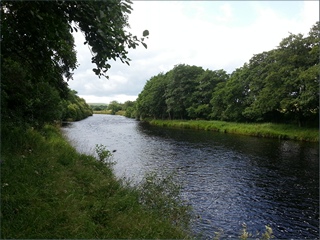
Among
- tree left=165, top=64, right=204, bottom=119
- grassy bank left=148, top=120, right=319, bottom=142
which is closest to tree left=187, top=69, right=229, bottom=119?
tree left=165, top=64, right=204, bottom=119

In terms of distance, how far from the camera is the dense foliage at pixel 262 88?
34969 millimetres

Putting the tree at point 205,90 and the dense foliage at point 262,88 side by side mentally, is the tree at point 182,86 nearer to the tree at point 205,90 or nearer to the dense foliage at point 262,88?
the dense foliage at point 262,88

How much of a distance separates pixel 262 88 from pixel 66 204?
4384 cm

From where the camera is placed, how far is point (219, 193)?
1314 cm

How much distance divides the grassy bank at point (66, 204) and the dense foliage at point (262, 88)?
102ft

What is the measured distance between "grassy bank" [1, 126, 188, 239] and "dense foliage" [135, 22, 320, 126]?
1222 inches

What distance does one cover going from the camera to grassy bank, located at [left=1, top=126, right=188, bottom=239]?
501 centimetres

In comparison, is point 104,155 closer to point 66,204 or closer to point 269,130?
point 66,204

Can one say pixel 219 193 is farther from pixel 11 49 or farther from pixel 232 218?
pixel 11 49

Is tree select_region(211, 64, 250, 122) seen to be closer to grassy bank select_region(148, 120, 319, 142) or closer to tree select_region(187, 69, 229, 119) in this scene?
grassy bank select_region(148, 120, 319, 142)

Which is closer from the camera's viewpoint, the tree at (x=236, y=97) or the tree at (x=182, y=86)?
the tree at (x=236, y=97)

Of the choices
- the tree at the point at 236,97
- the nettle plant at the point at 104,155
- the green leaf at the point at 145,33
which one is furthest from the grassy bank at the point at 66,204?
the tree at the point at 236,97

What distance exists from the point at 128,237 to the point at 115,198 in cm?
226

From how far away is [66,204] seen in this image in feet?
19.5
